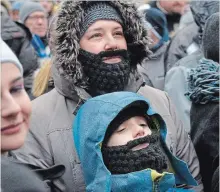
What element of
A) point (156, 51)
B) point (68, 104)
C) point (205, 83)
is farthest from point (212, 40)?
point (156, 51)

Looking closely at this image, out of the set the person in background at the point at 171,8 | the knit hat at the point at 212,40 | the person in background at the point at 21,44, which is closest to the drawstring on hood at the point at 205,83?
the knit hat at the point at 212,40

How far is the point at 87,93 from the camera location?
2.33 meters

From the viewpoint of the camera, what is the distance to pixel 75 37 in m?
2.42

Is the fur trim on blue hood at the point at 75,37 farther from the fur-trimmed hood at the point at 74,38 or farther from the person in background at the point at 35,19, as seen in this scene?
the person in background at the point at 35,19

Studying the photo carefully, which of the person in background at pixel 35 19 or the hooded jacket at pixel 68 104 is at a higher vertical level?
the hooded jacket at pixel 68 104

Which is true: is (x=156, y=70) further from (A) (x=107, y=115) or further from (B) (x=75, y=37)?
(A) (x=107, y=115)

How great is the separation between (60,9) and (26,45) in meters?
1.54

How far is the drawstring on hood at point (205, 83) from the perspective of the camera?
89.6 inches

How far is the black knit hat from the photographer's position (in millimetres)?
1974

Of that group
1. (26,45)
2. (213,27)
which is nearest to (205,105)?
(213,27)

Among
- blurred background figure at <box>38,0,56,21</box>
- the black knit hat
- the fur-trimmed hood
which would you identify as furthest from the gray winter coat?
blurred background figure at <box>38,0,56,21</box>

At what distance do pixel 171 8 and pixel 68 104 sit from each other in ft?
9.18

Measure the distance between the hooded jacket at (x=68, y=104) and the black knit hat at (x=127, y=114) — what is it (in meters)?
0.21

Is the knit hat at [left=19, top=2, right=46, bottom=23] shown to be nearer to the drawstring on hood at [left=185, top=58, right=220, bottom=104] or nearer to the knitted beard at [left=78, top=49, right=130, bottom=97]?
the knitted beard at [left=78, top=49, right=130, bottom=97]
